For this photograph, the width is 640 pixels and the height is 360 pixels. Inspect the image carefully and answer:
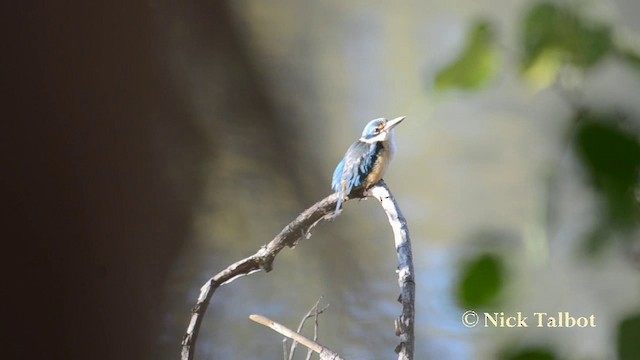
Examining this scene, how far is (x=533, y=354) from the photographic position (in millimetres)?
359

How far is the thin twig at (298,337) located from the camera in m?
0.96

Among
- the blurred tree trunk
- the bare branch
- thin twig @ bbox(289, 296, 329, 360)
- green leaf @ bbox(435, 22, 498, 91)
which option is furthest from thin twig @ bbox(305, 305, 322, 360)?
green leaf @ bbox(435, 22, 498, 91)

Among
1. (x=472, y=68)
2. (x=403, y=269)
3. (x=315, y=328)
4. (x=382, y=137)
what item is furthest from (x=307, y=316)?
(x=472, y=68)

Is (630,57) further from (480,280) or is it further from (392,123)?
(392,123)

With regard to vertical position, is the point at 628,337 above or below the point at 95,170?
below

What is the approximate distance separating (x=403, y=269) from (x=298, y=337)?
17 cm

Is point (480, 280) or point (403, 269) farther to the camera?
point (403, 269)

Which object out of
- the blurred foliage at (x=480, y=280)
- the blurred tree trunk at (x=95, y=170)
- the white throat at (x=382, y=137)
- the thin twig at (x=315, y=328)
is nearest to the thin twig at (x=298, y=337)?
the thin twig at (x=315, y=328)

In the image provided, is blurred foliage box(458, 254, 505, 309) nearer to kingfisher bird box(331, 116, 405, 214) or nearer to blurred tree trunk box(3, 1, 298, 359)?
kingfisher bird box(331, 116, 405, 214)

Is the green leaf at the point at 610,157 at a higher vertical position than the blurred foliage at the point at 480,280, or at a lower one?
higher

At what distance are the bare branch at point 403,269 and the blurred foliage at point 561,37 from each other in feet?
1.78

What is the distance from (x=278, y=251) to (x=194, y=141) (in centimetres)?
20

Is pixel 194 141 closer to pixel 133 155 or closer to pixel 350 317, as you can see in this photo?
pixel 133 155

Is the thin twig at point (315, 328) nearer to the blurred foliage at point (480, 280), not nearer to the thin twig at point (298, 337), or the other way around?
the thin twig at point (298, 337)
